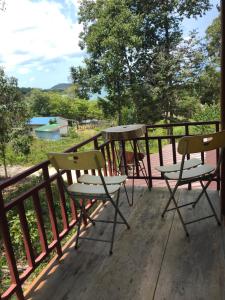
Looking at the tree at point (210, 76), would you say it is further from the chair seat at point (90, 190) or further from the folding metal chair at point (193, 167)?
the chair seat at point (90, 190)

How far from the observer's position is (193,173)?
8.66 ft

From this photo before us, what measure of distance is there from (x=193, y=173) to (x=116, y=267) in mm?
1032

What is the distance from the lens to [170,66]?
520 inches

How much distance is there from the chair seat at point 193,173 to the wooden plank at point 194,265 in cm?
50

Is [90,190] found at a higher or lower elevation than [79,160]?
lower

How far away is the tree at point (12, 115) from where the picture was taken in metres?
11.5

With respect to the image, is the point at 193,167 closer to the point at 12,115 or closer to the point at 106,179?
the point at 106,179

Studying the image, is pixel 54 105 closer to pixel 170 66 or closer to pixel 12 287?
pixel 170 66

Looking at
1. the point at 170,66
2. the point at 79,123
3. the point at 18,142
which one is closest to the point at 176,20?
the point at 170,66

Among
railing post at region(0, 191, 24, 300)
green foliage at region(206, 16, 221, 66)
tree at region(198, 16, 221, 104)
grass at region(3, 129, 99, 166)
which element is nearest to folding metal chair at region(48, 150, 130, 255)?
railing post at region(0, 191, 24, 300)

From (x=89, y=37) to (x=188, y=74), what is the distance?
4768 mm

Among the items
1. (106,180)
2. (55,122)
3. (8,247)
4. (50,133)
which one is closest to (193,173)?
(106,180)

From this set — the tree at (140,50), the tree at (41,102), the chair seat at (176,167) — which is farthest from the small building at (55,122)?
the chair seat at (176,167)

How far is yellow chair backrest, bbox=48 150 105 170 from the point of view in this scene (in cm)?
221
